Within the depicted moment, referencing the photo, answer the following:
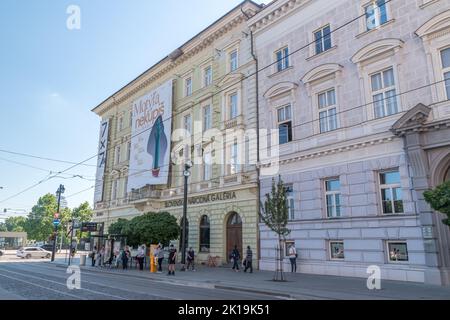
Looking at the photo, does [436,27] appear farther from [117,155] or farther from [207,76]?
[117,155]

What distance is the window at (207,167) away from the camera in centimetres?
2970

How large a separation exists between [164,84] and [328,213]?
70.7ft

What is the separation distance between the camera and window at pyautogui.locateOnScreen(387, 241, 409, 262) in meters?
16.9

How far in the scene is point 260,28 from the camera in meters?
26.2

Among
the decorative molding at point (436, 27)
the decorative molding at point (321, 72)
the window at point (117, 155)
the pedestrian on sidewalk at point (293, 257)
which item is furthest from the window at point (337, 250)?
the window at point (117, 155)

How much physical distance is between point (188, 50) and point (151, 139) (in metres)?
8.82

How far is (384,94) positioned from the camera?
60.8ft

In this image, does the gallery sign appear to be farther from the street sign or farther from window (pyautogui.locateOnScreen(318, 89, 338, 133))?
window (pyautogui.locateOnScreen(318, 89, 338, 133))

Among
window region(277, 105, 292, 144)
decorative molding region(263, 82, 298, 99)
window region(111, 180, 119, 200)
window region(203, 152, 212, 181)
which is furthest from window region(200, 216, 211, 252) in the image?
window region(111, 180, 119, 200)

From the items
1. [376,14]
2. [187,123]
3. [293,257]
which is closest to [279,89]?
[376,14]

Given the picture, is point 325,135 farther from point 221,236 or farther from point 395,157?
point 221,236

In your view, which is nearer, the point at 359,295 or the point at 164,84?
the point at 359,295

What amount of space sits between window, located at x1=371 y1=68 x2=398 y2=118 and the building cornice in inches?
465
